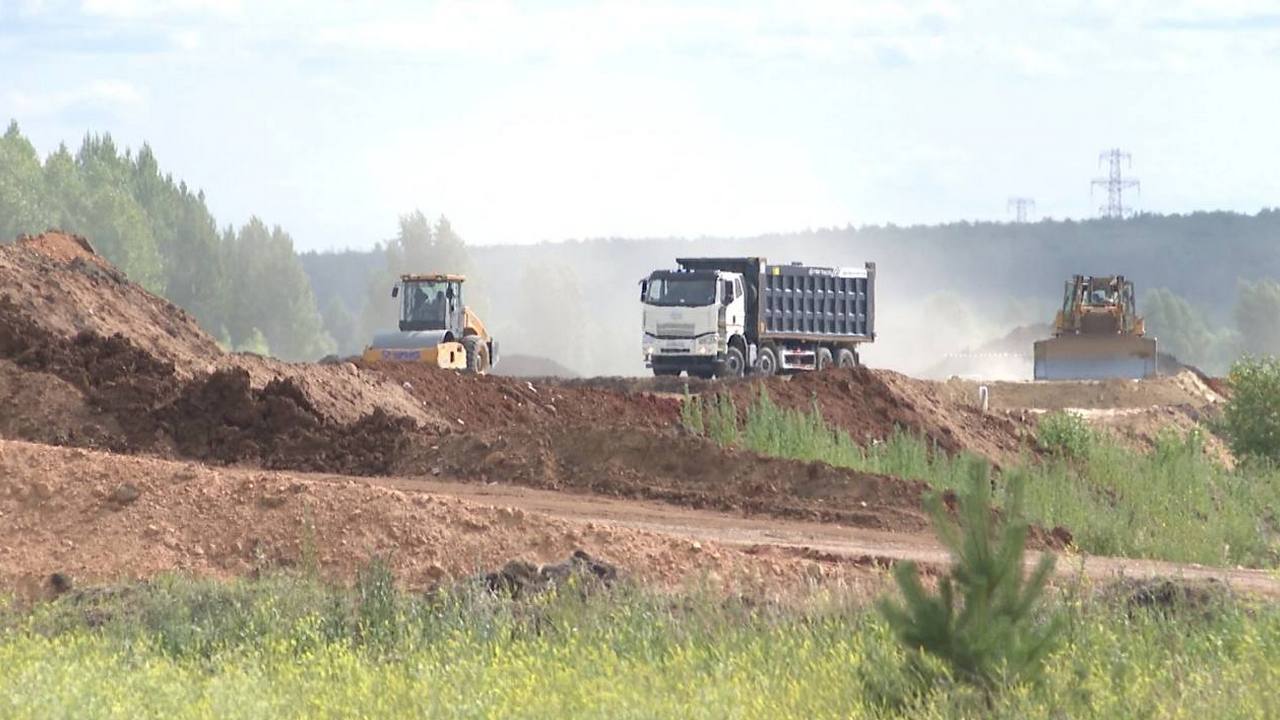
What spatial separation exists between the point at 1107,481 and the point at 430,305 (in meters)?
22.8

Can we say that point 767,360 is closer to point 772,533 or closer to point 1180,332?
point 772,533

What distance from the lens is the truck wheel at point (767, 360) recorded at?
1872 inches

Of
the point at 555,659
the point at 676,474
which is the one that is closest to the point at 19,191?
the point at 676,474

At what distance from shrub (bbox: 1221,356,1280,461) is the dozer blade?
73.7 ft

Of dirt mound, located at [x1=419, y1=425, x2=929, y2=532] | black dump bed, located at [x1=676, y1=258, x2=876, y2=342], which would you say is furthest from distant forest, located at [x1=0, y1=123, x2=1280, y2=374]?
dirt mound, located at [x1=419, y1=425, x2=929, y2=532]

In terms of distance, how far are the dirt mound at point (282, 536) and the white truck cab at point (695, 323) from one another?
2950 cm

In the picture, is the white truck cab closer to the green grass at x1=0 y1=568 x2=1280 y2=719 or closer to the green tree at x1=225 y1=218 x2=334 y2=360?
the green grass at x1=0 y1=568 x2=1280 y2=719

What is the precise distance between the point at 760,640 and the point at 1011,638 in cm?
221

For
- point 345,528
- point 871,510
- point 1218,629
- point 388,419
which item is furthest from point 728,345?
point 1218,629

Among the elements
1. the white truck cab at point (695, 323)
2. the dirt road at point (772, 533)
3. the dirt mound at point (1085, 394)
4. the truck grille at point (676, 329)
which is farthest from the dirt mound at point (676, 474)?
the dirt mound at point (1085, 394)

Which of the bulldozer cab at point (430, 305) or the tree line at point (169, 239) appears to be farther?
the tree line at point (169, 239)

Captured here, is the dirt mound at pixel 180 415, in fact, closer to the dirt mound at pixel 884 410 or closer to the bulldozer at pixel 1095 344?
the dirt mound at pixel 884 410

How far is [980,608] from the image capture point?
950cm

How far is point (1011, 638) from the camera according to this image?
948cm
